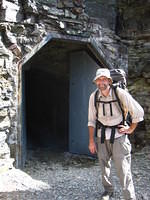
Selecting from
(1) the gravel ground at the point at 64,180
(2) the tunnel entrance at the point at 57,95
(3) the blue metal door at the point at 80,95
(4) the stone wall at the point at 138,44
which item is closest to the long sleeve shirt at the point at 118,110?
(1) the gravel ground at the point at 64,180

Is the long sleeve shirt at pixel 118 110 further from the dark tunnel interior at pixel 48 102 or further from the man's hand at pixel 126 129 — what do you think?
the dark tunnel interior at pixel 48 102

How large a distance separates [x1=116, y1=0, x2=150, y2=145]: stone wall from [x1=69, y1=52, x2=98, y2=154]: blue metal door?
3.09ft

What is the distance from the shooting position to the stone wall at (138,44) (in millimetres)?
6715

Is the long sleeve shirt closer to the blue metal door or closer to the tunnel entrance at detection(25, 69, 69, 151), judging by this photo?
the blue metal door

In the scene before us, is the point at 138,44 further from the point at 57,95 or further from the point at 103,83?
the point at 103,83

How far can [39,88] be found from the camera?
9.48 meters

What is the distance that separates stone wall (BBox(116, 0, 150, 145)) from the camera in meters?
6.71

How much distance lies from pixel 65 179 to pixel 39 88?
16.3 feet

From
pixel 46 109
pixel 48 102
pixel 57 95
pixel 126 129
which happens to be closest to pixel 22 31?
pixel 126 129

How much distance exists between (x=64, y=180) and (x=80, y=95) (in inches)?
99.4

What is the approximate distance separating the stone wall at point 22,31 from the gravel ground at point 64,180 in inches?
28.7

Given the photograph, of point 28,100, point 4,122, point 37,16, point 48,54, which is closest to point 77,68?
point 48,54

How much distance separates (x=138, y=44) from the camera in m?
6.78

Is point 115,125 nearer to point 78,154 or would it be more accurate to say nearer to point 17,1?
point 17,1
